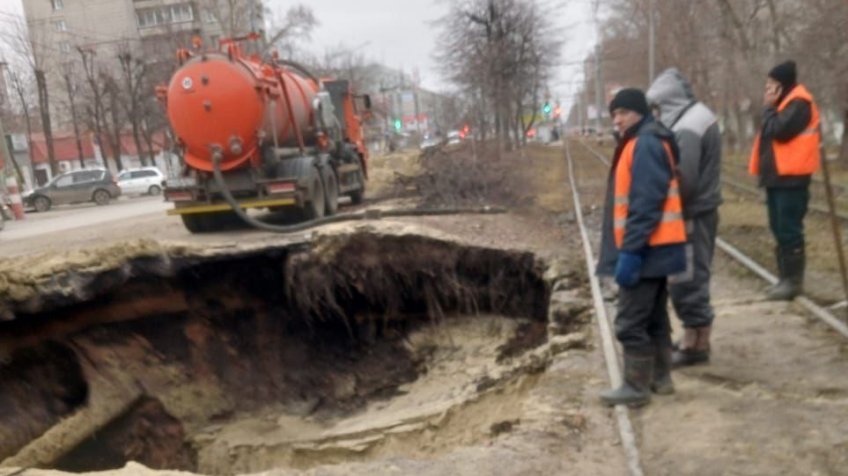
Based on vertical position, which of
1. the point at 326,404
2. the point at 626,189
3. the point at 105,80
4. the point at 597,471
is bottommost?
the point at 326,404

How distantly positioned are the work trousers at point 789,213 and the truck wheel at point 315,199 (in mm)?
7215

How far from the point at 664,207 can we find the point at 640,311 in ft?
2.18

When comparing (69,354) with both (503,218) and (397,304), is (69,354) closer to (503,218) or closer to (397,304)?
(397,304)

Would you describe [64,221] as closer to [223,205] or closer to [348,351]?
[223,205]

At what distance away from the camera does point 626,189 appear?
14.6ft

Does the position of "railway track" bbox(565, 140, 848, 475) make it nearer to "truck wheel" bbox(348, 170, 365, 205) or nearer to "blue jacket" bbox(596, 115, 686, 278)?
"blue jacket" bbox(596, 115, 686, 278)

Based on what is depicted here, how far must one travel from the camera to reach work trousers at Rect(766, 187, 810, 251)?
20.5 ft

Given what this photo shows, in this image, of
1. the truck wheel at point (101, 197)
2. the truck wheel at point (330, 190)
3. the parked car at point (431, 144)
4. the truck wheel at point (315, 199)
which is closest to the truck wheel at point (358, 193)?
the truck wheel at point (330, 190)

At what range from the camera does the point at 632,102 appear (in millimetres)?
4465

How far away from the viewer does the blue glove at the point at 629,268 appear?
14.4 feet

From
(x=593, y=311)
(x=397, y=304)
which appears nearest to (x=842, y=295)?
(x=593, y=311)

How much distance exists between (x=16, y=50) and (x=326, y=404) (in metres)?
36.6

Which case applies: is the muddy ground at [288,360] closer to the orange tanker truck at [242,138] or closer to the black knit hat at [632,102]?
the orange tanker truck at [242,138]

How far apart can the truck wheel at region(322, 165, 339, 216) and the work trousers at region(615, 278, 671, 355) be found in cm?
892
